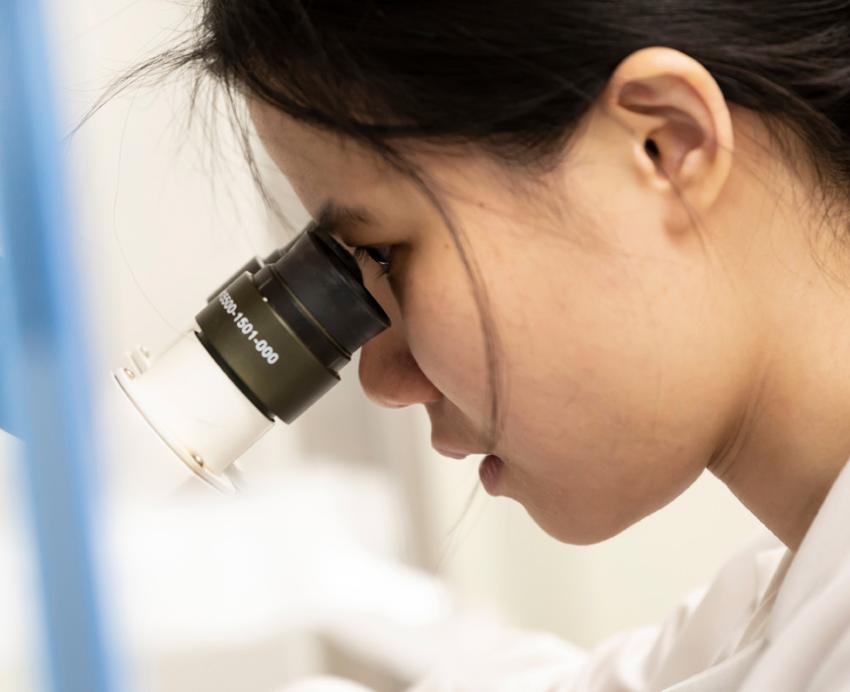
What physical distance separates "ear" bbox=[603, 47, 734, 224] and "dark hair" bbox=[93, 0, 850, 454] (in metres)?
0.01

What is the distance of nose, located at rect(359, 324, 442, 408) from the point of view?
0.68 meters

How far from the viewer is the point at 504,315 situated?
60cm

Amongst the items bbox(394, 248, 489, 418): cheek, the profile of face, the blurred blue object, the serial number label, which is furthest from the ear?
the blurred blue object

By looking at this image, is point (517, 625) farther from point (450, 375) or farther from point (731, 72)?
point (731, 72)

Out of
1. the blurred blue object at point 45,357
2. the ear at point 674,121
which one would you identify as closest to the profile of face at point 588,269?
the ear at point 674,121

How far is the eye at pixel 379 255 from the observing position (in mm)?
630

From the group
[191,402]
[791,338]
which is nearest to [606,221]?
[791,338]

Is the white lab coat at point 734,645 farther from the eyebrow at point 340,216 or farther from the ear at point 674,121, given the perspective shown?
the eyebrow at point 340,216

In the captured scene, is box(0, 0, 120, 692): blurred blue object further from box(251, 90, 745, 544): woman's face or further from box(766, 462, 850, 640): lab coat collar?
box(766, 462, 850, 640): lab coat collar

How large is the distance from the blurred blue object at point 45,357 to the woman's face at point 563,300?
6.5 inches

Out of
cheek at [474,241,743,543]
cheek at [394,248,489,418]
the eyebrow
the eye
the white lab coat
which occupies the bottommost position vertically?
the white lab coat

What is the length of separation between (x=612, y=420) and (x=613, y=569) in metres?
0.74

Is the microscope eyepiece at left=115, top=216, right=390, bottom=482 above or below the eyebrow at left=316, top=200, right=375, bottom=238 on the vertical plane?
below

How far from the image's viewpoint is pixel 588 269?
59 cm
